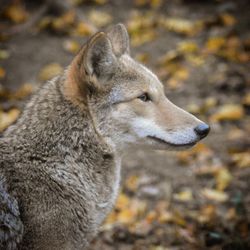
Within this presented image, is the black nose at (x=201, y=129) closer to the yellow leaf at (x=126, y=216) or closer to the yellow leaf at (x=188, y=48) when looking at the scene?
the yellow leaf at (x=126, y=216)

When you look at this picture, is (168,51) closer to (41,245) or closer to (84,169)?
(84,169)

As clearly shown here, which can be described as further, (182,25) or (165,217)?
(182,25)

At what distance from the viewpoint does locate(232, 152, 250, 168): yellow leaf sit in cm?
692

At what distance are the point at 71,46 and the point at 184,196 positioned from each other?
4008 mm

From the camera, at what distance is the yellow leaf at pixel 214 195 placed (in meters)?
6.51

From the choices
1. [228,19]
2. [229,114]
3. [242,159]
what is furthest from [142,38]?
[242,159]

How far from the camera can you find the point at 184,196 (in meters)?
6.62

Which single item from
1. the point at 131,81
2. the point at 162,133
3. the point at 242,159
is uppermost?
the point at 131,81

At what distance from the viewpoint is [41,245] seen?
13.3 ft

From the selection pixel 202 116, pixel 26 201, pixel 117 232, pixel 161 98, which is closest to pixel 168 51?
pixel 202 116

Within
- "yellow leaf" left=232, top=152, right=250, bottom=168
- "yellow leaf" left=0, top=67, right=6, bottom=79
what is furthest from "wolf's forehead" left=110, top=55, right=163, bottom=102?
"yellow leaf" left=0, top=67, right=6, bottom=79

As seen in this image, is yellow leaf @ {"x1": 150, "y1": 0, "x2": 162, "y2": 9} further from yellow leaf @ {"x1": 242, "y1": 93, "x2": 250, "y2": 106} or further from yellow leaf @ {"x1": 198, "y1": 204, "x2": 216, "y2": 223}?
yellow leaf @ {"x1": 198, "y1": 204, "x2": 216, "y2": 223}

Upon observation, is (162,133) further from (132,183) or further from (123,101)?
(132,183)

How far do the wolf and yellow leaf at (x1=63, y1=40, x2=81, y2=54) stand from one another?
194 inches
